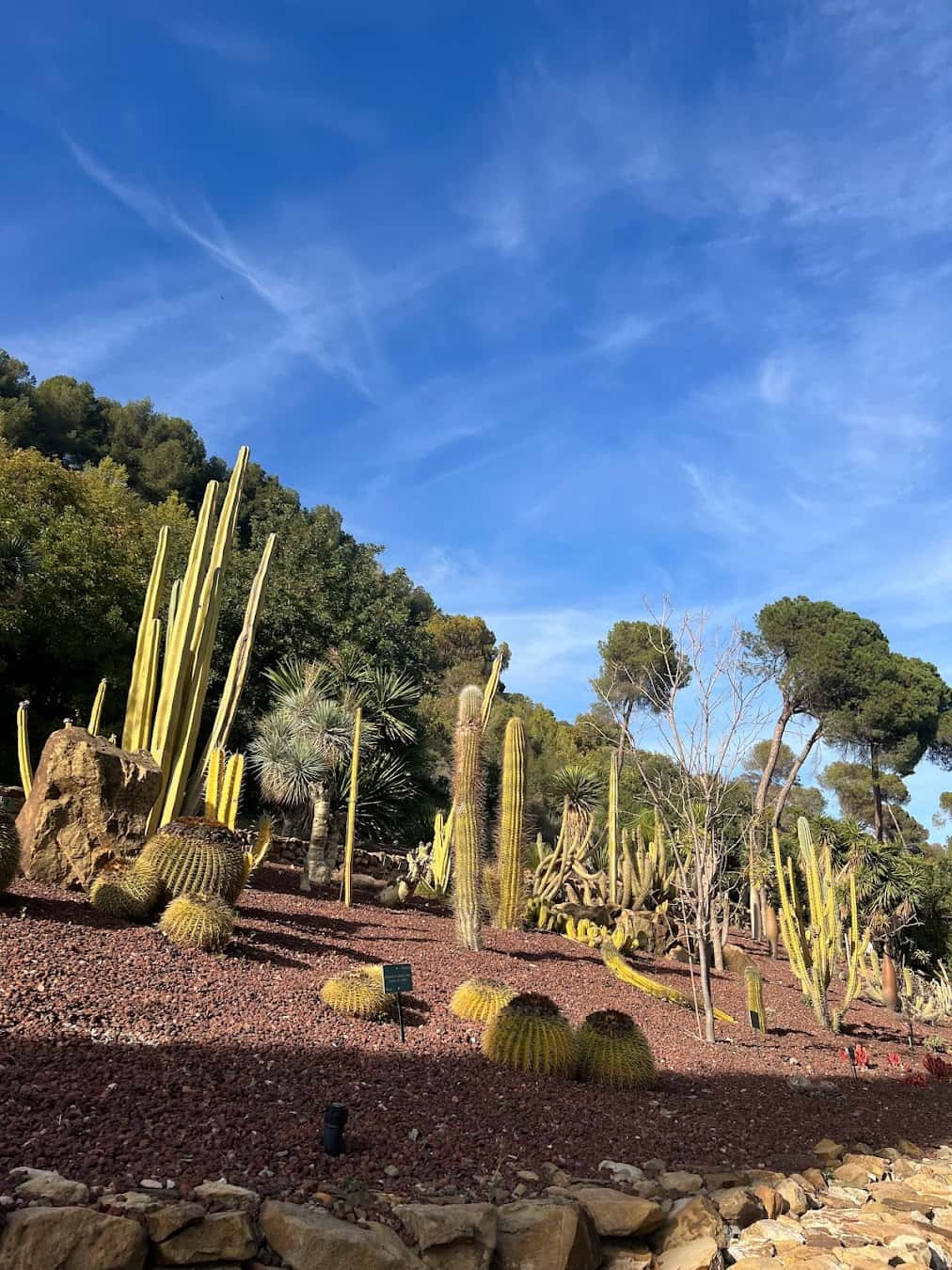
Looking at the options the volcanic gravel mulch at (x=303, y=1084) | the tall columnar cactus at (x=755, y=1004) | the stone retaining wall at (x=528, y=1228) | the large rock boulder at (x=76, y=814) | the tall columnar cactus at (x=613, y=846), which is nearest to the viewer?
the stone retaining wall at (x=528, y=1228)

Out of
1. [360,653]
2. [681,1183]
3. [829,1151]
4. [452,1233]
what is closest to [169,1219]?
[452,1233]

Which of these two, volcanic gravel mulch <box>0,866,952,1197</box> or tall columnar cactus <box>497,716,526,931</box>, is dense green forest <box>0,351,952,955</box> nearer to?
tall columnar cactus <box>497,716,526,931</box>

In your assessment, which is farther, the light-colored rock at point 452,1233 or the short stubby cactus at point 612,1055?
the short stubby cactus at point 612,1055

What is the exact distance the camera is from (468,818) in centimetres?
1080

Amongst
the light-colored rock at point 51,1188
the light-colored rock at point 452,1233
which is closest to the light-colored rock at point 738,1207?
the light-colored rock at point 452,1233

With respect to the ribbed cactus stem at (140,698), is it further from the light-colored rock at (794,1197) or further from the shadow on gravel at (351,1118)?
the light-colored rock at (794,1197)

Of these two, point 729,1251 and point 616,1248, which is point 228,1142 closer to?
point 616,1248

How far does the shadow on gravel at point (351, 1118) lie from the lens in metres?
3.56

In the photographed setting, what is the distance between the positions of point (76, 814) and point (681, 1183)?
642 centimetres

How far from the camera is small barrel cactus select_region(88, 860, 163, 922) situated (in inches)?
293

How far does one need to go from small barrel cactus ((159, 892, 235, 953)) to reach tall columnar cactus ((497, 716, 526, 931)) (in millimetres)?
5053

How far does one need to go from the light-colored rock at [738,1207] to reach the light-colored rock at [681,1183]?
89 mm

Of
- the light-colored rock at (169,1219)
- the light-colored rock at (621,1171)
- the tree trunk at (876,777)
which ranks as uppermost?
the tree trunk at (876,777)

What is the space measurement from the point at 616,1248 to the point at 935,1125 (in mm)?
4538
